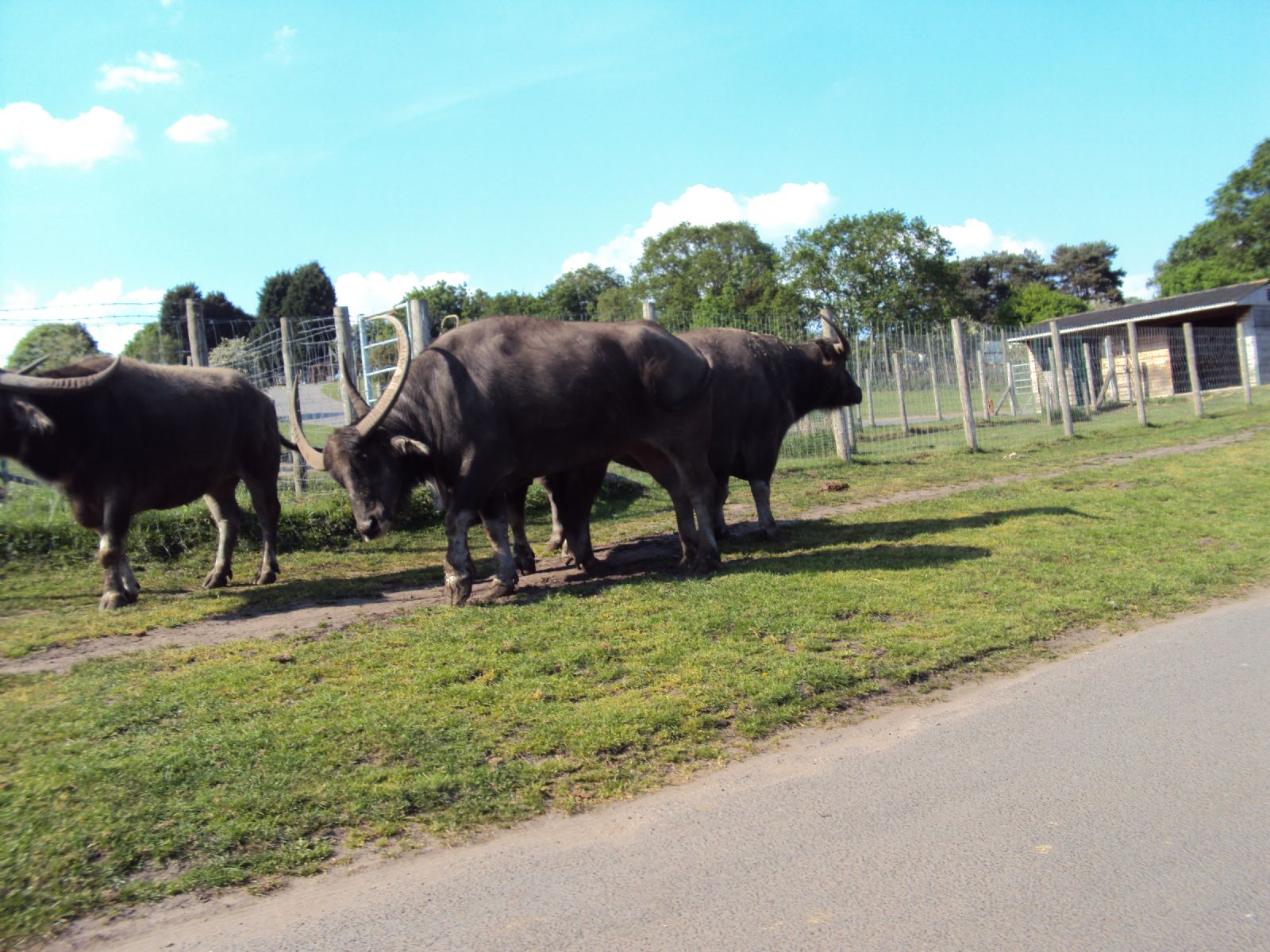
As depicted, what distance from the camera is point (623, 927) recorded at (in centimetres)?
320

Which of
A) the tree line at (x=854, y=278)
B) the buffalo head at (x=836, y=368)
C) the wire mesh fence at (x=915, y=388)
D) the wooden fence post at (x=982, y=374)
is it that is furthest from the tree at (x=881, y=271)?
the buffalo head at (x=836, y=368)

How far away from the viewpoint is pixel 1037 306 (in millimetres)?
72688

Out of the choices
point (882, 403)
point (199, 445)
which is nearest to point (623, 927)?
point (199, 445)

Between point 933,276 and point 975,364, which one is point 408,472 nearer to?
point 975,364

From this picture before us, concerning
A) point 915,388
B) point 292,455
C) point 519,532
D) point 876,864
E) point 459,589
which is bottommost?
point 876,864

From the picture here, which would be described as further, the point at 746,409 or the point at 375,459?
the point at 746,409

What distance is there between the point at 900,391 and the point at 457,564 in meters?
14.7

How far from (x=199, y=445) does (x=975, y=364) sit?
67.4 feet

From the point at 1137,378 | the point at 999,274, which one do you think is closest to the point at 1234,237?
the point at 999,274

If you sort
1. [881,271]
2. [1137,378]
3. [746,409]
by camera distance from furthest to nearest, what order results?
[881,271], [1137,378], [746,409]

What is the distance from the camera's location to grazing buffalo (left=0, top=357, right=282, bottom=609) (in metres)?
8.02

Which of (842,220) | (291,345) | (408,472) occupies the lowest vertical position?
(408,472)

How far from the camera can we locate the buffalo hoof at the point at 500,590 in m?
7.72

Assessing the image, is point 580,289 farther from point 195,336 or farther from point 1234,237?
point 195,336
